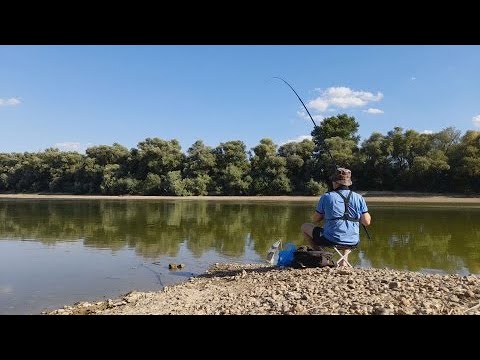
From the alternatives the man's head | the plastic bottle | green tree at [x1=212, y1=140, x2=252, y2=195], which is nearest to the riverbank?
the plastic bottle

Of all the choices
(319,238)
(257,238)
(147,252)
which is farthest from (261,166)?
(319,238)

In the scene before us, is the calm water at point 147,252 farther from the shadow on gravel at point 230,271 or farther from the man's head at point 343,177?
the man's head at point 343,177

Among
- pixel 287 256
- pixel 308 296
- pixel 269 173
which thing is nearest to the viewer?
pixel 308 296

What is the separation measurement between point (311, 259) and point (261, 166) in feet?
132

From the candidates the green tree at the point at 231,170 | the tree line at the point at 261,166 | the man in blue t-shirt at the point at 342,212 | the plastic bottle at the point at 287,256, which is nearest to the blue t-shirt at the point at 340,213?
the man in blue t-shirt at the point at 342,212

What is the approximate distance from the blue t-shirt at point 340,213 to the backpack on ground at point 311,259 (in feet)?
1.25

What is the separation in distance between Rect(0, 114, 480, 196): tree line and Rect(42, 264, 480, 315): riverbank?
93.8 ft

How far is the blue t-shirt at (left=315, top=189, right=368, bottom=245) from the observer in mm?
6543

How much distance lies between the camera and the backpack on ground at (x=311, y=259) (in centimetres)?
688

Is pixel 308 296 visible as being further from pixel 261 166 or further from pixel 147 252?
pixel 261 166

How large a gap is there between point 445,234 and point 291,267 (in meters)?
9.83

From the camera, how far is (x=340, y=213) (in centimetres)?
657
